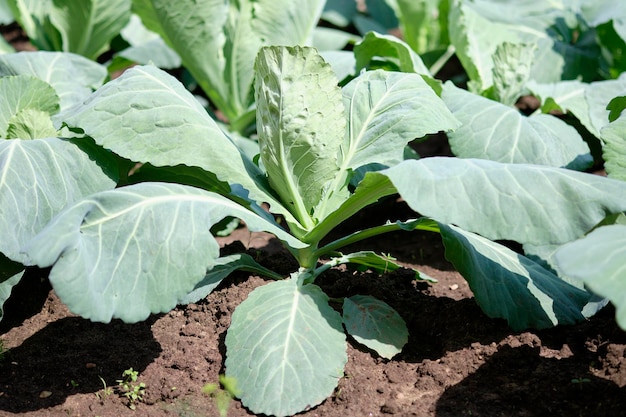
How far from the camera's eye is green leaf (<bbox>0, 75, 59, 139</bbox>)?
3086 mm

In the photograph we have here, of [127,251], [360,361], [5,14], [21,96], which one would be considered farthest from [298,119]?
[5,14]

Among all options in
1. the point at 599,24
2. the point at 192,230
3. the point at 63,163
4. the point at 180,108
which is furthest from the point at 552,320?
the point at 599,24

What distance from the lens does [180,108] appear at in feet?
9.20

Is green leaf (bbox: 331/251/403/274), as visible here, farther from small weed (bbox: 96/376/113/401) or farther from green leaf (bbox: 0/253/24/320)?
green leaf (bbox: 0/253/24/320)

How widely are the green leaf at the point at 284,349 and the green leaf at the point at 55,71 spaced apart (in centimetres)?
160

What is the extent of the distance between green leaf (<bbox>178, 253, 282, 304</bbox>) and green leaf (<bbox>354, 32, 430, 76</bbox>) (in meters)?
1.34

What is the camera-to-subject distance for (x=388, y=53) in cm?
391

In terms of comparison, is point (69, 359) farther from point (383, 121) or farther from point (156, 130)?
point (383, 121)

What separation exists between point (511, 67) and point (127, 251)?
7.39 ft

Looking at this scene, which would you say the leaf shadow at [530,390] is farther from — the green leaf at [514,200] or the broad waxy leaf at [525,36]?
the broad waxy leaf at [525,36]

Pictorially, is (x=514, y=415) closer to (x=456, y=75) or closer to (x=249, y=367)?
(x=249, y=367)

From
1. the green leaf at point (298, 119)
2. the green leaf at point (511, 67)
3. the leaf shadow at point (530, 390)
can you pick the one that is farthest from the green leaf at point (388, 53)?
the leaf shadow at point (530, 390)

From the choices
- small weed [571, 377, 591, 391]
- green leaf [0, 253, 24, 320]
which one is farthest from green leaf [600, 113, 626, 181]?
green leaf [0, 253, 24, 320]

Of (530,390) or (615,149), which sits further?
(615,149)
